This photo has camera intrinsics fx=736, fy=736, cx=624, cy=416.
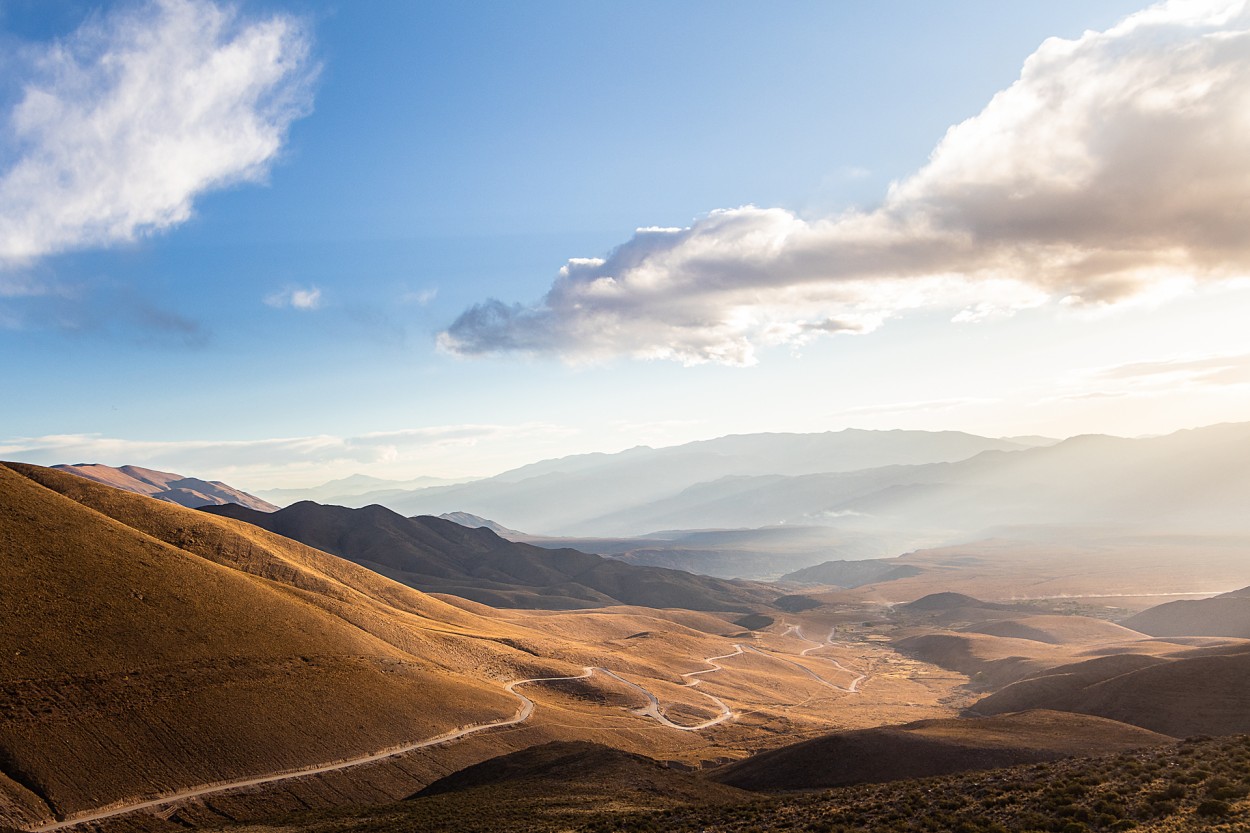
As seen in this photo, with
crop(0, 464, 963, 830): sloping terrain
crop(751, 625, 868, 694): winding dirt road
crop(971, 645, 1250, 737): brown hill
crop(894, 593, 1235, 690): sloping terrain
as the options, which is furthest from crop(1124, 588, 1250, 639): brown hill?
crop(971, 645, 1250, 737): brown hill

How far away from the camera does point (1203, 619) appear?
143 m

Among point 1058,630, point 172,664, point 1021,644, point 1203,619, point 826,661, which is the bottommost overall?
point 826,661

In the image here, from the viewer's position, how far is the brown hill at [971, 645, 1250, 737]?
60594mm

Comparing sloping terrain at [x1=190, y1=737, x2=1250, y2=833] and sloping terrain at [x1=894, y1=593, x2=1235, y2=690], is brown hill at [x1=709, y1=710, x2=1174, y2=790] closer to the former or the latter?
sloping terrain at [x1=190, y1=737, x2=1250, y2=833]

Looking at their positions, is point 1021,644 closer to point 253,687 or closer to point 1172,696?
point 1172,696

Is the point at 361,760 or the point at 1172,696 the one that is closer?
the point at 361,760

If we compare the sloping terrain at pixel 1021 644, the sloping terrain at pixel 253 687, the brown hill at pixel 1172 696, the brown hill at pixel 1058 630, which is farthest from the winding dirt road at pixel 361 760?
the brown hill at pixel 1058 630

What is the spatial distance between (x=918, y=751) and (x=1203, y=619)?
131426mm

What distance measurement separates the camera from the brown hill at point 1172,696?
60.6 m

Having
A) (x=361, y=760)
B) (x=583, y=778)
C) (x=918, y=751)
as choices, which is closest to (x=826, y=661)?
(x=918, y=751)

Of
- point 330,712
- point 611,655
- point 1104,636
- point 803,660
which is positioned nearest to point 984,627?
point 1104,636

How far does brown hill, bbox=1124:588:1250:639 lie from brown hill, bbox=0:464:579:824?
432 ft

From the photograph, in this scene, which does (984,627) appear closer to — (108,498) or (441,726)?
(441,726)

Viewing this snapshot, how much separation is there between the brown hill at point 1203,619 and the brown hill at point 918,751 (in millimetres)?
108732
